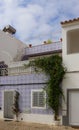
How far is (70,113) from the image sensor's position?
15.4 meters

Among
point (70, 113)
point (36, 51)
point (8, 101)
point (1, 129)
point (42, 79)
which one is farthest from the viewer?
point (36, 51)

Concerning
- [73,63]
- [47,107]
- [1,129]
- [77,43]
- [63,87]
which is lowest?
[1,129]

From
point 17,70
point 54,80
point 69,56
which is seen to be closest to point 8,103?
point 17,70

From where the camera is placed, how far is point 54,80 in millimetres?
15766

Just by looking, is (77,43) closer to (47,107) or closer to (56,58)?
(56,58)

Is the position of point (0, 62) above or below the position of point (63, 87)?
above

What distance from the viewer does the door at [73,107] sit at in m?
15.1

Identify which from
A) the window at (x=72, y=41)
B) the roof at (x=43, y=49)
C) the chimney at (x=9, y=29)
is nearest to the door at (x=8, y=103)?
the window at (x=72, y=41)

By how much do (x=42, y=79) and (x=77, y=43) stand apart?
386 centimetres

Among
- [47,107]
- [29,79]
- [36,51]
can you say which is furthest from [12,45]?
[47,107]

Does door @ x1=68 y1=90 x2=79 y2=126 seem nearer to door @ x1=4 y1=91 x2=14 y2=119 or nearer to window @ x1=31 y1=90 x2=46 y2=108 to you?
window @ x1=31 y1=90 x2=46 y2=108

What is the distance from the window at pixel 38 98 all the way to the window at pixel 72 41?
319 cm

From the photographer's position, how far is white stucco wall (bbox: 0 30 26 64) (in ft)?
76.5

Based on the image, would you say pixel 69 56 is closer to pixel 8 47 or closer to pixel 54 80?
pixel 54 80
